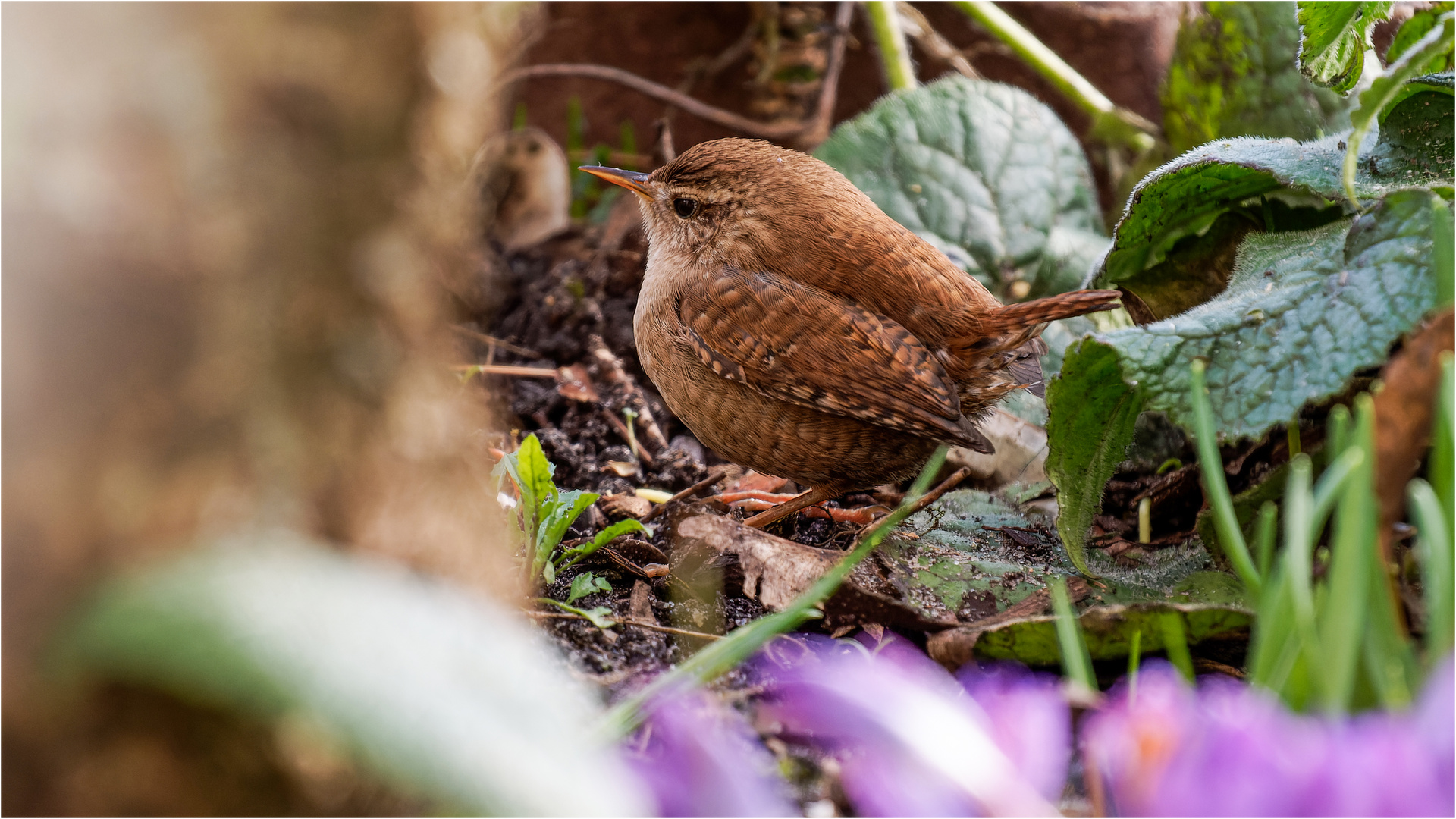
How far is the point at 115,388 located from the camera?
103 cm

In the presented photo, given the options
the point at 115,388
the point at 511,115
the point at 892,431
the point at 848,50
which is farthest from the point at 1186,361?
the point at 511,115

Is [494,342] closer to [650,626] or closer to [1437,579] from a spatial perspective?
[650,626]

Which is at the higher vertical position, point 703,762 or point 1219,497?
point 1219,497

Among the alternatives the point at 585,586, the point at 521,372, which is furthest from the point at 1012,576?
the point at 521,372

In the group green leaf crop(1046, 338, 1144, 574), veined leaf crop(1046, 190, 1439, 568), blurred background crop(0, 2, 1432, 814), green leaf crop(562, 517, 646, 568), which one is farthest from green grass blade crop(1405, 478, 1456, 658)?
green leaf crop(562, 517, 646, 568)

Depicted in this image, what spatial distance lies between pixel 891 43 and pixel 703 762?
3.45m

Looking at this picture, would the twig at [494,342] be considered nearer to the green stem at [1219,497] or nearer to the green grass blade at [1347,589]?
the green stem at [1219,497]

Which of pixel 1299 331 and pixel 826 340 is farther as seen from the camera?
pixel 826 340

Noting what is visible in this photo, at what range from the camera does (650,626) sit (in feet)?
6.46

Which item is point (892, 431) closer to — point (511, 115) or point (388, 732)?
point (388, 732)

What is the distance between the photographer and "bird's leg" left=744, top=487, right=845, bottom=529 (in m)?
2.77

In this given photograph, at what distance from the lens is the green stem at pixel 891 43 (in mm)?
3986

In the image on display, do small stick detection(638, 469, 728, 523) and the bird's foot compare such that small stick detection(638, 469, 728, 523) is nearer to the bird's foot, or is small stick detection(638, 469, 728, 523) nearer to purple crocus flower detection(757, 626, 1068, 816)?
the bird's foot

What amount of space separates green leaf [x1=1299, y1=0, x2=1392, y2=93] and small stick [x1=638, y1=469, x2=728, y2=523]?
1.72 meters
